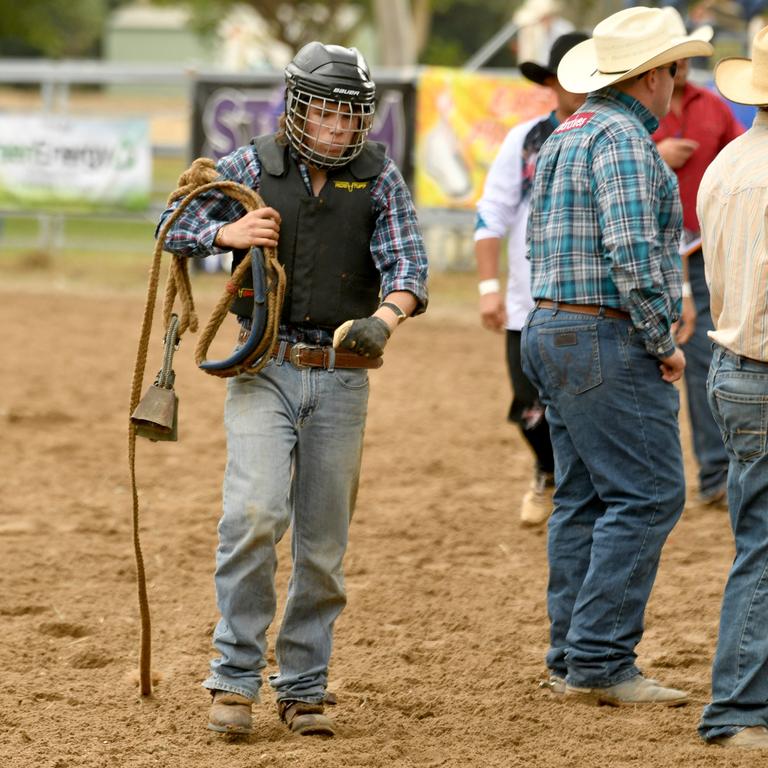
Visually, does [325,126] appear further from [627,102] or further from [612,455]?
[612,455]

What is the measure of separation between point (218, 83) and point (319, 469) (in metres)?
11.5

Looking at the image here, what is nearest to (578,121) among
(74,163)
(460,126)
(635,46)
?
(635,46)

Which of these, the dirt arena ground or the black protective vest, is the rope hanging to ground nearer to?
the black protective vest

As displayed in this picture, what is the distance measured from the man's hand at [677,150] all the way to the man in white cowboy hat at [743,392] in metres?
2.31

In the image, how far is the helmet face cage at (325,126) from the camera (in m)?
4.19

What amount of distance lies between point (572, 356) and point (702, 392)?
2913 mm

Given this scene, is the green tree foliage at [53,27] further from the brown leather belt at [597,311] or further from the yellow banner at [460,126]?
the brown leather belt at [597,311]

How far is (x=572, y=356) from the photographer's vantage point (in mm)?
4414

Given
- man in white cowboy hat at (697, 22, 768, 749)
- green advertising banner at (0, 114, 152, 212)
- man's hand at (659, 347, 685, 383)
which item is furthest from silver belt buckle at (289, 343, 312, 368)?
green advertising banner at (0, 114, 152, 212)

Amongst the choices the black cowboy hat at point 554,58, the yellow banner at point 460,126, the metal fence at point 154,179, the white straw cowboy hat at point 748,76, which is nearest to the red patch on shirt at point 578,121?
the white straw cowboy hat at point 748,76

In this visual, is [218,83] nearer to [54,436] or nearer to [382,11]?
[54,436]

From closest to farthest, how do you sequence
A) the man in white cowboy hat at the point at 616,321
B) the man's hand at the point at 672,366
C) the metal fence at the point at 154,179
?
the man in white cowboy hat at the point at 616,321, the man's hand at the point at 672,366, the metal fence at the point at 154,179

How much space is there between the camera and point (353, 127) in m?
4.23

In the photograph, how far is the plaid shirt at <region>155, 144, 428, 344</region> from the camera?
170 inches
